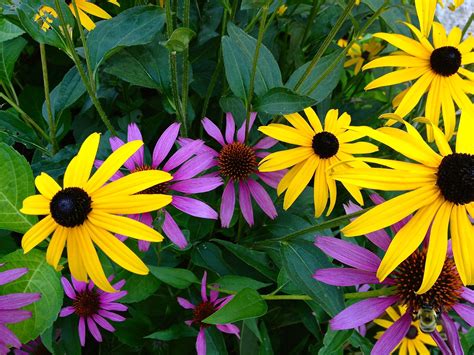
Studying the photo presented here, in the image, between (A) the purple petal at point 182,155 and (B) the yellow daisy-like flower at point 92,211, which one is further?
(A) the purple petal at point 182,155

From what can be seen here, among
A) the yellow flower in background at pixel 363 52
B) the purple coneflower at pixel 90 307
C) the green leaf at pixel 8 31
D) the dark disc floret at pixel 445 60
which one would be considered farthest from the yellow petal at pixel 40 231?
the yellow flower in background at pixel 363 52

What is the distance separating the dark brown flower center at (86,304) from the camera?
74cm

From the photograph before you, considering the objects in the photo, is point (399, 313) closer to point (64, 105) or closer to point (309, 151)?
point (309, 151)

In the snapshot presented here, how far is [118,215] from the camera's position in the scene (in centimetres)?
54

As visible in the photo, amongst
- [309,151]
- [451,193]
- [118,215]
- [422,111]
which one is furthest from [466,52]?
[118,215]

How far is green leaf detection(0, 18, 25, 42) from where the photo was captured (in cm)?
71

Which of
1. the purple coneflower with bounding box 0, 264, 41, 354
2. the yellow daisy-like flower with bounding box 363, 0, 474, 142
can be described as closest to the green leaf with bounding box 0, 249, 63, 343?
the purple coneflower with bounding box 0, 264, 41, 354

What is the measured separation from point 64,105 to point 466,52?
63 centimetres

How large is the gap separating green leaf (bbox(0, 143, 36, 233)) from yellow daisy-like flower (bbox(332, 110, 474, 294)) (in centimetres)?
37

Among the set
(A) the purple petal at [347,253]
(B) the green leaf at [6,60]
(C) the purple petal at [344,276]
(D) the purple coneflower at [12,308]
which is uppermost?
(B) the green leaf at [6,60]

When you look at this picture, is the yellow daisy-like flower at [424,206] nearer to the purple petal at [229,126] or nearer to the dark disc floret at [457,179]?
the dark disc floret at [457,179]

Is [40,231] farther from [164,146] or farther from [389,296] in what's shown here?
[389,296]

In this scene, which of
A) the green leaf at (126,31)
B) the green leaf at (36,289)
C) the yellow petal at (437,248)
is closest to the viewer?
the yellow petal at (437,248)

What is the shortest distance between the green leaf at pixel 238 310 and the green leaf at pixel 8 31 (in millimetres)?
469
